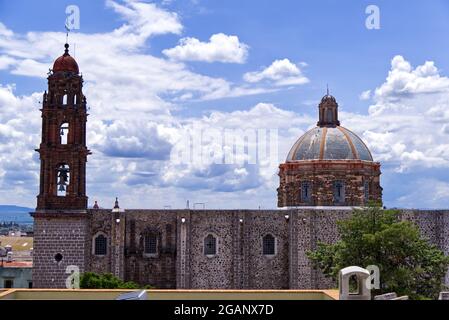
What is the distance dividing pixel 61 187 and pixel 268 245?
8720 mm

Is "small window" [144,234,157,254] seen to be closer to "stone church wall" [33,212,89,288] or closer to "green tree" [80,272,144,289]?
"stone church wall" [33,212,89,288]

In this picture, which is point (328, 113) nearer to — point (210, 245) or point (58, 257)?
point (210, 245)

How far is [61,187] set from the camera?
3023cm

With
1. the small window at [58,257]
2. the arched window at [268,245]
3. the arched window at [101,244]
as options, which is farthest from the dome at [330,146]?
the small window at [58,257]

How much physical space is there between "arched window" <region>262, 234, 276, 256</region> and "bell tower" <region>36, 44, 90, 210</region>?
743 cm

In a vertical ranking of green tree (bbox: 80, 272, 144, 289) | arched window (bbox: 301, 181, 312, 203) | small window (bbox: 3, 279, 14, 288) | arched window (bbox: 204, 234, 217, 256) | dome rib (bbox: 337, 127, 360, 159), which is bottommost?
small window (bbox: 3, 279, 14, 288)

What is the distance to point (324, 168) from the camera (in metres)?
33.1

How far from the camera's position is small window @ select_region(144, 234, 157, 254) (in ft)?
102

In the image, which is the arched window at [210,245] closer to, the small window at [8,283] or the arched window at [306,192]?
the arched window at [306,192]

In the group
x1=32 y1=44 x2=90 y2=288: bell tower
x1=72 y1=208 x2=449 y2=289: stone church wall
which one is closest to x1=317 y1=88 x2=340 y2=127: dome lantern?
x1=72 y1=208 x2=449 y2=289: stone church wall

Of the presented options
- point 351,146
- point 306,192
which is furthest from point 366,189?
point 306,192

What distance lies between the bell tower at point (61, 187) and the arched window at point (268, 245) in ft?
23.6

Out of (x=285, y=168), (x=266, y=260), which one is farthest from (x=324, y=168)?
(x=266, y=260)
